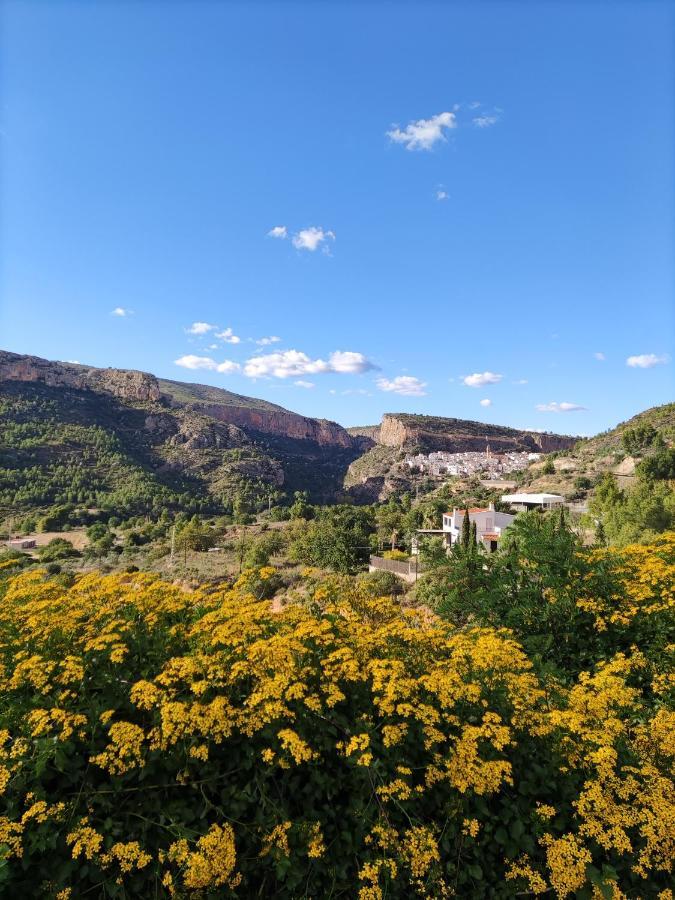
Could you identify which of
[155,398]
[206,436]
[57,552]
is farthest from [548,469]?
[155,398]

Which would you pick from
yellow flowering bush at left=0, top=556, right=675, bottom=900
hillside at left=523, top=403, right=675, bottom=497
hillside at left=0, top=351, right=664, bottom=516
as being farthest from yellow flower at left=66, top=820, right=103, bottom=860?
hillside at left=0, top=351, right=664, bottom=516

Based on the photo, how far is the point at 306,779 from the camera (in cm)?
265

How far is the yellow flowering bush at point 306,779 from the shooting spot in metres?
2.16

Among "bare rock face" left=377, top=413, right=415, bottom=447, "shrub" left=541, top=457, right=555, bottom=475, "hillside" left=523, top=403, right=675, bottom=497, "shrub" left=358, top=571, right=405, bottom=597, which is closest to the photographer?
"shrub" left=358, top=571, right=405, bottom=597

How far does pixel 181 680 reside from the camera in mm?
2891

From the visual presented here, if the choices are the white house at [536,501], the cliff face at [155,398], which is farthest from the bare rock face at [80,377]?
the white house at [536,501]

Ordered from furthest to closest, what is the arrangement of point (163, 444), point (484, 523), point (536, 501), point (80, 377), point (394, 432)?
point (394, 432)
point (80, 377)
point (163, 444)
point (536, 501)
point (484, 523)

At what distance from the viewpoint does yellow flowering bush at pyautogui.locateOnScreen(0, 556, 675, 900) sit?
2156mm

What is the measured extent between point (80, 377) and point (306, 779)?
115 metres

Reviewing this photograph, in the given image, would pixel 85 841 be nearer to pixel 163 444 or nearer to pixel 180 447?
pixel 180 447

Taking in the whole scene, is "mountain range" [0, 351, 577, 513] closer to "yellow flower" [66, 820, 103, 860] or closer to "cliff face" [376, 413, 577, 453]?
"cliff face" [376, 413, 577, 453]

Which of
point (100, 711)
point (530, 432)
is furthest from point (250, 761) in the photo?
point (530, 432)

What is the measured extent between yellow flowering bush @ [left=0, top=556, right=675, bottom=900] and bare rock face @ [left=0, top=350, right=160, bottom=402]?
101 metres

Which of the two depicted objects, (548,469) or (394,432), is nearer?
(548,469)
